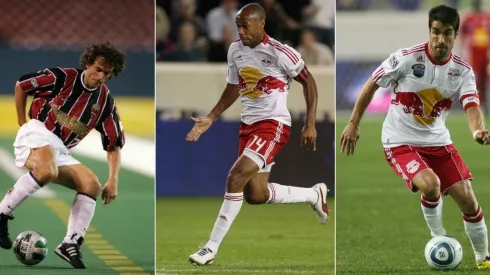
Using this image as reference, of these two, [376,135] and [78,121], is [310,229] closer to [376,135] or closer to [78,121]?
[78,121]

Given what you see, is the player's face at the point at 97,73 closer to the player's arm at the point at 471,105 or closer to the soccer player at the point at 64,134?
the soccer player at the point at 64,134

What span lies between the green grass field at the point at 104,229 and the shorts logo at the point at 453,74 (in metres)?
2.15

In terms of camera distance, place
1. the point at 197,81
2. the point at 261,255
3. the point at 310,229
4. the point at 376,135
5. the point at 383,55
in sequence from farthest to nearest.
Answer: the point at 383,55
the point at 376,135
the point at 197,81
the point at 310,229
the point at 261,255

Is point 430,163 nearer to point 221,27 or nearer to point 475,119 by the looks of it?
point 475,119

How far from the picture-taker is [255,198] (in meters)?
6.84

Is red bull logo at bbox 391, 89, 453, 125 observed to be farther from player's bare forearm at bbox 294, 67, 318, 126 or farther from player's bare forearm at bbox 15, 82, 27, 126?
player's bare forearm at bbox 15, 82, 27, 126

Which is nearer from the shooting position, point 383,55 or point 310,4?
point 310,4

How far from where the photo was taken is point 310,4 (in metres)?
13.4

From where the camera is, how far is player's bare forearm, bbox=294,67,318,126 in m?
6.54

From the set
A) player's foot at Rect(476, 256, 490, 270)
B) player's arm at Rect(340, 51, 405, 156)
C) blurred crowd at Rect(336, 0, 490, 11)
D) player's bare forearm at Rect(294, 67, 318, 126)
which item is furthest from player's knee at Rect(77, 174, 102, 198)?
blurred crowd at Rect(336, 0, 490, 11)

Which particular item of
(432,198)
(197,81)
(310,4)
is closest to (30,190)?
(432,198)

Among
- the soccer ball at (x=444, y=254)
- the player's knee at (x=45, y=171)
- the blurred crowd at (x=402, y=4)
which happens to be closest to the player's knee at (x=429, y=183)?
the soccer ball at (x=444, y=254)

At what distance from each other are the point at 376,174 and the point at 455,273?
7117 mm

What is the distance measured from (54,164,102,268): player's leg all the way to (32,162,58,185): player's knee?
0.10 meters
